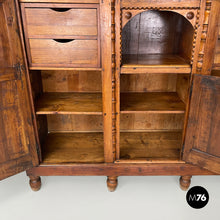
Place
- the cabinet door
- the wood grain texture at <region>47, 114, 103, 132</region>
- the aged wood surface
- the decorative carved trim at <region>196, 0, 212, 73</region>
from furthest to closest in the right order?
1. the wood grain texture at <region>47, 114, 103, 132</region>
2. the aged wood surface
3. the cabinet door
4. the decorative carved trim at <region>196, 0, 212, 73</region>

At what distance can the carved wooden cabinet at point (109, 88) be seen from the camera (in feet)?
4.53

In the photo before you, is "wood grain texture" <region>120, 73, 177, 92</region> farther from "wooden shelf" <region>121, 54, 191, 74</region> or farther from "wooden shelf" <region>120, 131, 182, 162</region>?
"wooden shelf" <region>120, 131, 182, 162</region>

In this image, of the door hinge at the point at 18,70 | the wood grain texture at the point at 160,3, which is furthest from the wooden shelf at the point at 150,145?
the wood grain texture at the point at 160,3

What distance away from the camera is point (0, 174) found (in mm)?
1589

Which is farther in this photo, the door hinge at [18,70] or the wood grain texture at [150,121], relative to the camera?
the wood grain texture at [150,121]

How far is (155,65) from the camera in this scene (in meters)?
1.53

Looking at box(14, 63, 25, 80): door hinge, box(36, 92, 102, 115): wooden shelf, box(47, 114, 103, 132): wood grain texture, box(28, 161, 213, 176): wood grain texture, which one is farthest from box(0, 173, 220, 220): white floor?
box(14, 63, 25, 80): door hinge

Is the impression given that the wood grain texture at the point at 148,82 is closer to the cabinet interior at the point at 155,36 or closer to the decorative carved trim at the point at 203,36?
the cabinet interior at the point at 155,36

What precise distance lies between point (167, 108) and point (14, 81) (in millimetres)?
1155

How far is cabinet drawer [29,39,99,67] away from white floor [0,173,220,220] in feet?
3.57

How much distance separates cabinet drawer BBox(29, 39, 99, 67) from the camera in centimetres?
145

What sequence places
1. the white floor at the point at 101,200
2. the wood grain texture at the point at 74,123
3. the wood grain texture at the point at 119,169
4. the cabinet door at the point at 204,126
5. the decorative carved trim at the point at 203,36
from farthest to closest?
1. the wood grain texture at the point at 74,123
2. the wood grain texture at the point at 119,169
3. the white floor at the point at 101,200
4. the cabinet door at the point at 204,126
5. the decorative carved trim at the point at 203,36

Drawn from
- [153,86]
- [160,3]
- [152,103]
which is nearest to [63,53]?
[160,3]

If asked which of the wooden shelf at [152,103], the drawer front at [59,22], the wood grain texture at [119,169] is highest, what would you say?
the drawer front at [59,22]
